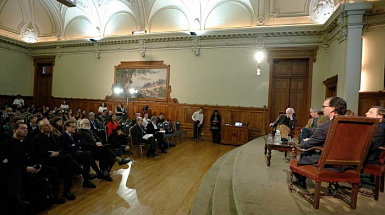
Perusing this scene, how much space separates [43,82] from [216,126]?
11.6 m

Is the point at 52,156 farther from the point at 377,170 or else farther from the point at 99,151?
the point at 377,170

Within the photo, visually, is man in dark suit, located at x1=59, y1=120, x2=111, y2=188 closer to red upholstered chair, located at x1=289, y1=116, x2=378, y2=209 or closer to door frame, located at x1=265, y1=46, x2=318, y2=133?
red upholstered chair, located at x1=289, y1=116, x2=378, y2=209

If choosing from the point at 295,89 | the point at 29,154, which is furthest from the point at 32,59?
the point at 295,89

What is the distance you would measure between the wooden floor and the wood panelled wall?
487cm

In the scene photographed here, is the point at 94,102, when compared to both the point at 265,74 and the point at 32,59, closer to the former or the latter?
the point at 32,59

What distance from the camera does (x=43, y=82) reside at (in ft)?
44.1

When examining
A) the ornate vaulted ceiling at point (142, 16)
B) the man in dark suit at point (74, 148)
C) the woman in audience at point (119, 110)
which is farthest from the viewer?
the woman in audience at point (119, 110)

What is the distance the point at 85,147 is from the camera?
13.9 feet

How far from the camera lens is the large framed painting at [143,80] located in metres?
10.7

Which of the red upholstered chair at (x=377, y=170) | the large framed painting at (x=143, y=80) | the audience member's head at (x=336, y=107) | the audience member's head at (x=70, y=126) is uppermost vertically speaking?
the large framed painting at (x=143, y=80)

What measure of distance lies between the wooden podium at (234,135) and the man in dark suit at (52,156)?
619 cm

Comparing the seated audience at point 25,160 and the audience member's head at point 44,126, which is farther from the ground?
the audience member's head at point 44,126

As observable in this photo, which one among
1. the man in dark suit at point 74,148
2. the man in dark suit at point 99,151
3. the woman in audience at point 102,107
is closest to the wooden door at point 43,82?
the woman in audience at point 102,107

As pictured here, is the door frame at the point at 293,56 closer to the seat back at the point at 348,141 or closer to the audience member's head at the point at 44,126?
the seat back at the point at 348,141
